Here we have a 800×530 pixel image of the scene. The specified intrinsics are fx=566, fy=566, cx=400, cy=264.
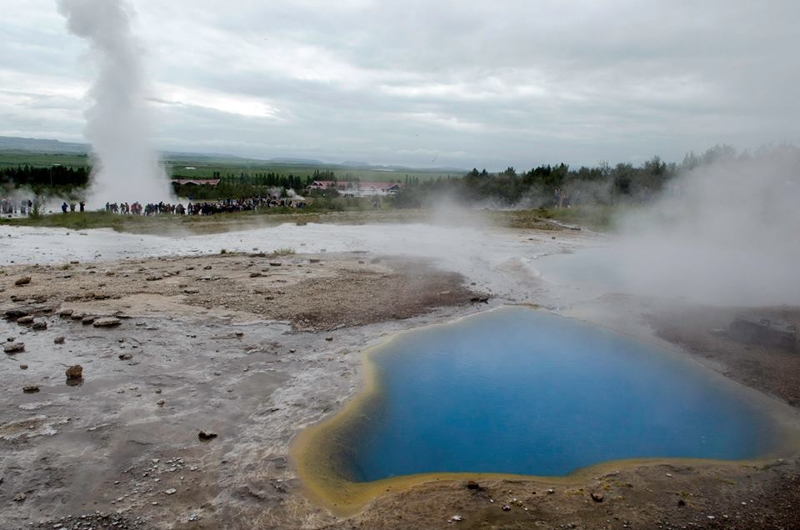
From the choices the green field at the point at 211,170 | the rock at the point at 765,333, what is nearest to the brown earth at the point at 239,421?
the rock at the point at 765,333

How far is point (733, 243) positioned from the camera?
15.2 m

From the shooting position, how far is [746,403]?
628 centimetres

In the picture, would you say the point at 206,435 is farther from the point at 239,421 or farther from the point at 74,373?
the point at 74,373

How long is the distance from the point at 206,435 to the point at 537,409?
3.37 m

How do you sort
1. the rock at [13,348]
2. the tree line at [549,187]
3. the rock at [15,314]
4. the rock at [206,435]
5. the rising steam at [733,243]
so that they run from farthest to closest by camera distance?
1. the tree line at [549,187]
2. the rising steam at [733,243]
3. the rock at [15,314]
4. the rock at [13,348]
5. the rock at [206,435]

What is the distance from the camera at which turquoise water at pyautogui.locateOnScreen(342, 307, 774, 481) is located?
16.9 ft

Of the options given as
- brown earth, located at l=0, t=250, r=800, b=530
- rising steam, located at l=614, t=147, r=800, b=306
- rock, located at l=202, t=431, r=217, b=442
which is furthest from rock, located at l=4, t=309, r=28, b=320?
rising steam, located at l=614, t=147, r=800, b=306

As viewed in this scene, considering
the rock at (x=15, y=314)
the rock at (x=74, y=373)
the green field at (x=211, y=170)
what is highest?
the green field at (x=211, y=170)

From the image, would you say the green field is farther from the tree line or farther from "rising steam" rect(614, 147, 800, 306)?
"rising steam" rect(614, 147, 800, 306)

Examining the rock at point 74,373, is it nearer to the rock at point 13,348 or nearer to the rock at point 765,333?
the rock at point 13,348

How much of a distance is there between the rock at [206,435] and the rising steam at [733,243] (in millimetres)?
9188

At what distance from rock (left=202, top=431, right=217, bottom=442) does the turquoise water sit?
4.12 ft

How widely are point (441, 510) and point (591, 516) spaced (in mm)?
1092

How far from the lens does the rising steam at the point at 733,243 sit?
11.6m
